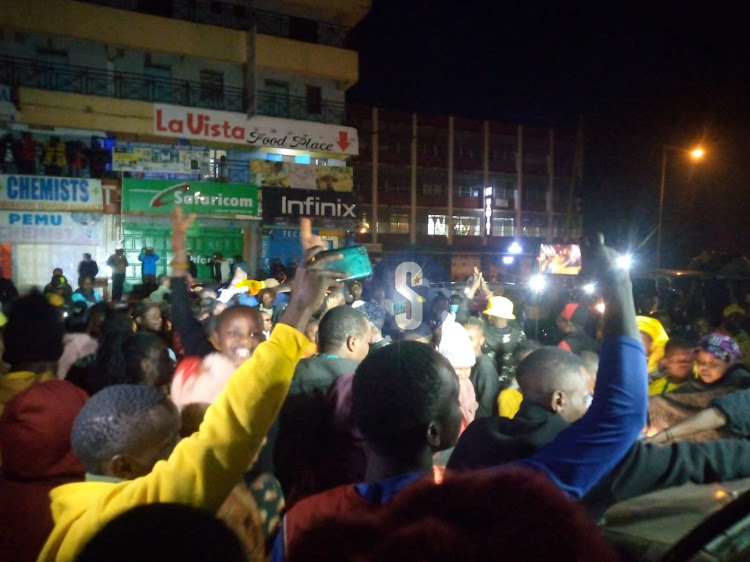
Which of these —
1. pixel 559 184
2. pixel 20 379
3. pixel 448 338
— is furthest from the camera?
pixel 559 184

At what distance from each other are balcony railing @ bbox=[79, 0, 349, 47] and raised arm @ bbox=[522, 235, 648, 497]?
26043 millimetres

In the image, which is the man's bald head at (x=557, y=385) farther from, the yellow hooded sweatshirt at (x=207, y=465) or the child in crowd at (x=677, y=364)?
the child in crowd at (x=677, y=364)

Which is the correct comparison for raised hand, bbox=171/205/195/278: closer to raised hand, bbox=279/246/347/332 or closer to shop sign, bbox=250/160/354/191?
raised hand, bbox=279/246/347/332

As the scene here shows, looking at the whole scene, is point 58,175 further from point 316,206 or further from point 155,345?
point 155,345

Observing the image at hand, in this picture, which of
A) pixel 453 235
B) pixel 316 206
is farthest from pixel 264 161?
pixel 453 235

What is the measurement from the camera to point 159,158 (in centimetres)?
2042

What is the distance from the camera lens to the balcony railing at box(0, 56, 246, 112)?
69.2 ft

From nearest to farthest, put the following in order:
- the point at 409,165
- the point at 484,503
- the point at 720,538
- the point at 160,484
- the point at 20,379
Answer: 1. the point at 484,503
2. the point at 720,538
3. the point at 160,484
4. the point at 20,379
5. the point at 409,165

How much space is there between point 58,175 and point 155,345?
709 inches

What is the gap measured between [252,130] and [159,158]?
445 cm

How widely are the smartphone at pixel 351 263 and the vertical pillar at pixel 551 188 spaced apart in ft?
150

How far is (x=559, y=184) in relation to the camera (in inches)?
1826

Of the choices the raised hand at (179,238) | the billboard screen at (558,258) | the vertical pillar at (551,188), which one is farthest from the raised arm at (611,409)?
the vertical pillar at (551,188)

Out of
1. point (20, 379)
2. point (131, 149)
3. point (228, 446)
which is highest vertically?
point (131, 149)
